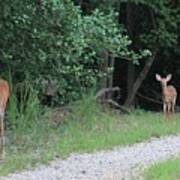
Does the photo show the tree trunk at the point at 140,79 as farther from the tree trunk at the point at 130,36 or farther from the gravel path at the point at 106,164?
the gravel path at the point at 106,164

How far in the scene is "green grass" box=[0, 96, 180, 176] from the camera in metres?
12.9

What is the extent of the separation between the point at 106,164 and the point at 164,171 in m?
1.39

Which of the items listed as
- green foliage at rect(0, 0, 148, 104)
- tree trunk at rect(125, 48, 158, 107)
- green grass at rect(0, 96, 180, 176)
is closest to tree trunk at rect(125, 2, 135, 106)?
tree trunk at rect(125, 48, 158, 107)

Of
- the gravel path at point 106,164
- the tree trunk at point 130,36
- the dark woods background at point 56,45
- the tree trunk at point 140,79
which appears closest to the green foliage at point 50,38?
the dark woods background at point 56,45

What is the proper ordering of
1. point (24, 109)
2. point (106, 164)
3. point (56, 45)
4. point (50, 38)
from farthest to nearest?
point (24, 109), point (56, 45), point (50, 38), point (106, 164)

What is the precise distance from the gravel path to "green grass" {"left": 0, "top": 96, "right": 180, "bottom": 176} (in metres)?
0.31

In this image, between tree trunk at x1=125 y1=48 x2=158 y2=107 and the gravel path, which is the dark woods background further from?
tree trunk at x1=125 y1=48 x2=158 y2=107

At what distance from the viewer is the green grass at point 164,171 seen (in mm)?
10834

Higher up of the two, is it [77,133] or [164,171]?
[164,171]

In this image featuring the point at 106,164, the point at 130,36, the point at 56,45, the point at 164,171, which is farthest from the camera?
the point at 130,36

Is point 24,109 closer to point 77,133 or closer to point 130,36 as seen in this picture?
point 77,133

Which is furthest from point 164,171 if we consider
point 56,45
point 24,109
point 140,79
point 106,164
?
point 140,79

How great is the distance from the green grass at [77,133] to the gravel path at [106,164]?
309 mm

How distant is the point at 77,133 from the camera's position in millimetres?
15625
